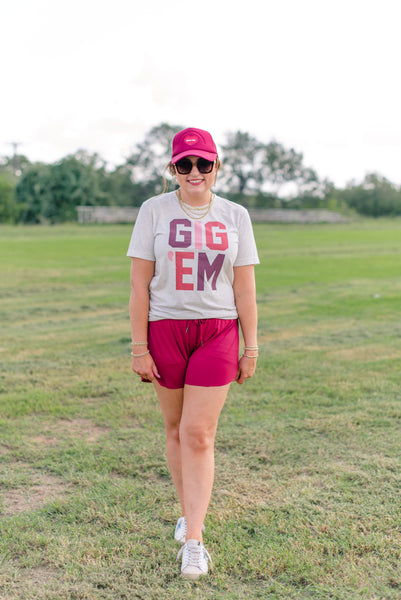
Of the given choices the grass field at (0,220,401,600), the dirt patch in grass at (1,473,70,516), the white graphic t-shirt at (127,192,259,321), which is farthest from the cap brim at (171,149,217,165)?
the dirt patch in grass at (1,473,70,516)

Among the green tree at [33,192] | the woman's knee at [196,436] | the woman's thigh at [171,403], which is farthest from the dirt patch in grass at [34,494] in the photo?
the green tree at [33,192]

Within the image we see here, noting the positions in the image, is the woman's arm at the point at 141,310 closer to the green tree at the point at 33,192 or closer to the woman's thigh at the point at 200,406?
the woman's thigh at the point at 200,406

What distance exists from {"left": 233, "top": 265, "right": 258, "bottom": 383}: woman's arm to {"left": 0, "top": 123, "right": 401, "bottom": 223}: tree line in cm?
4925

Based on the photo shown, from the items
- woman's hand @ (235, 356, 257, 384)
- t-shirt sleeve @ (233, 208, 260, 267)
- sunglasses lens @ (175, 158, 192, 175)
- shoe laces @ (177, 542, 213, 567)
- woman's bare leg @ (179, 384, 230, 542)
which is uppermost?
sunglasses lens @ (175, 158, 192, 175)

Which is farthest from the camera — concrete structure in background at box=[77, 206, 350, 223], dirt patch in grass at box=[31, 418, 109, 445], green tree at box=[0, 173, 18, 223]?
green tree at box=[0, 173, 18, 223]

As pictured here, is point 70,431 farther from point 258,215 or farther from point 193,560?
point 258,215

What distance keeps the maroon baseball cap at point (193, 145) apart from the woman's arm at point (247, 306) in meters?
0.57

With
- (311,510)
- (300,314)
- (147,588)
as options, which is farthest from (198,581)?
(300,314)

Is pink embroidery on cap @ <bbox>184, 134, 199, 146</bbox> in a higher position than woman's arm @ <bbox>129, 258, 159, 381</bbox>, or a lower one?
higher

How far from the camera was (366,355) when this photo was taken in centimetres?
697

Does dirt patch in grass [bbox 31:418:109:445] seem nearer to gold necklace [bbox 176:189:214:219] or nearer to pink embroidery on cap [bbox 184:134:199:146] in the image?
gold necklace [bbox 176:189:214:219]

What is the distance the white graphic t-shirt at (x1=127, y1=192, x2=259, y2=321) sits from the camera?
281cm

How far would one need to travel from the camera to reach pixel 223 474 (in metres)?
3.89

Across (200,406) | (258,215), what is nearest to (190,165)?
(200,406)
